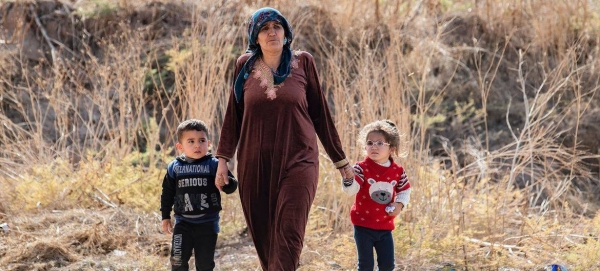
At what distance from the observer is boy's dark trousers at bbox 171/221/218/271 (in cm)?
445

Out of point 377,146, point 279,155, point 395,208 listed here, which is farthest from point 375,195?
point 279,155

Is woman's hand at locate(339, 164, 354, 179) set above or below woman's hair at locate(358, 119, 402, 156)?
below

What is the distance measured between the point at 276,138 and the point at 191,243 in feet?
2.63

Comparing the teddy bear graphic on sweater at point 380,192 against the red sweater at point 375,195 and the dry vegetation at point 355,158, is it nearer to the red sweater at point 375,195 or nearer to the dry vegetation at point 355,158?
the red sweater at point 375,195

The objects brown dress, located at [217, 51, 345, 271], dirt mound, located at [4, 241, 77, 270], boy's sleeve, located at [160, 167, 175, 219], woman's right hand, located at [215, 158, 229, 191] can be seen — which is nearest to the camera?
brown dress, located at [217, 51, 345, 271]

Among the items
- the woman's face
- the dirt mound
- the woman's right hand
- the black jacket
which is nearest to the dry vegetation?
the dirt mound

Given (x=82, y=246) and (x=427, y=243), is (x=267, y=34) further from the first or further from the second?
(x=82, y=246)

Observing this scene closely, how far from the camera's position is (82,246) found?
5812mm

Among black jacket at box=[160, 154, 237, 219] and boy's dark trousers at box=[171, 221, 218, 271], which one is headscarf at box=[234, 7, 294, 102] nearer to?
black jacket at box=[160, 154, 237, 219]

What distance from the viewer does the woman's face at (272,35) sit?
4148 mm

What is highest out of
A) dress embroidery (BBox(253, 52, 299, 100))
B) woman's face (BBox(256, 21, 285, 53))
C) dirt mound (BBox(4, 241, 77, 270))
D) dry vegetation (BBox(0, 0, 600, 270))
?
woman's face (BBox(256, 21, 285, 53))

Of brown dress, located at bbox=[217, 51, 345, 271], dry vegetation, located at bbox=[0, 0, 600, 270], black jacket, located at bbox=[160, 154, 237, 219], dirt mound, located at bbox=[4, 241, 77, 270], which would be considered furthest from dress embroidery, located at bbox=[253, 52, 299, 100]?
dirt mound, located at bbox=[4, 241, 77, 270]

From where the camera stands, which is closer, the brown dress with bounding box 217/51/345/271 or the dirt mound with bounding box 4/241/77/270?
the brown dress with bounding box 217/51/345/271

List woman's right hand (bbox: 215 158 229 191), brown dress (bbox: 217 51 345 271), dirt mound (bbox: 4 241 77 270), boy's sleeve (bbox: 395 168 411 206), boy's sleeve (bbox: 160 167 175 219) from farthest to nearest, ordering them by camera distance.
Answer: dirt mound (bbox: 4 241 77 270) → boy's sleeve (bbox: 160 167 175 219) → boy's sleeve (bbox: 395 168 411 206) → woman's right hand (bbox: 215 158 229 191) → brown dress (bbox: 217 51 345 271)
